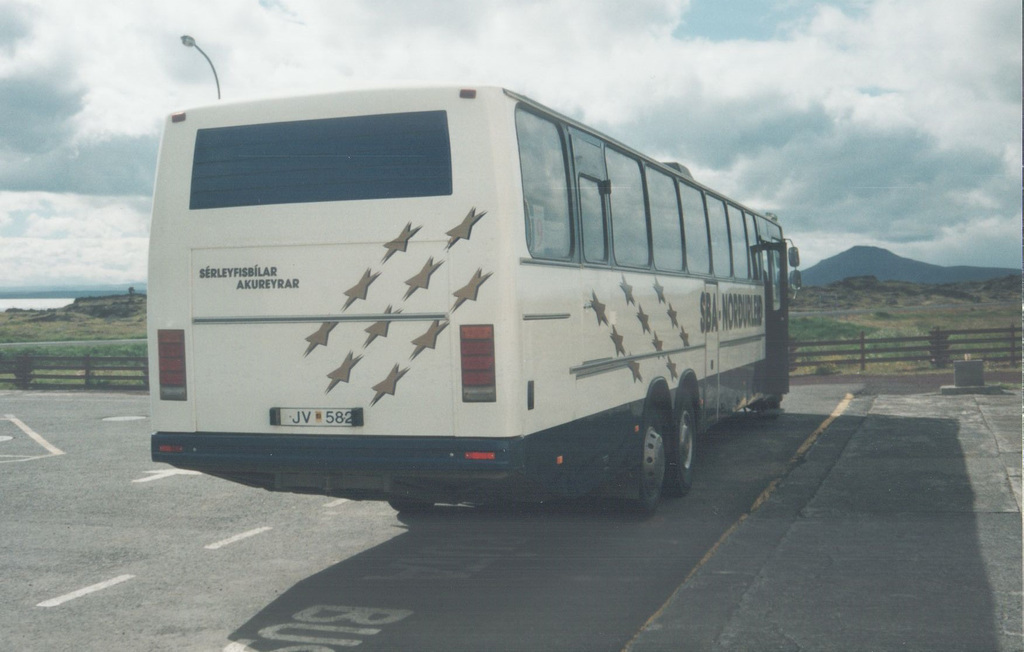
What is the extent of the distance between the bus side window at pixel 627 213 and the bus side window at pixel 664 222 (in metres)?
0.29

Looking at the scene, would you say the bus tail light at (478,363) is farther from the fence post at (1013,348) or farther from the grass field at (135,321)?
the grass field at (135,321)

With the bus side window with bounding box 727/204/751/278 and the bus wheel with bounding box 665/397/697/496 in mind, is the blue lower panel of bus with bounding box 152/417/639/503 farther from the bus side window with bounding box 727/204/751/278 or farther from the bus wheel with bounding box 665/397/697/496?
the bus side window with bounding box 727/204/751/278

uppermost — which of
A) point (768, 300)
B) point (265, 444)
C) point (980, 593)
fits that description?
point (768, 300)

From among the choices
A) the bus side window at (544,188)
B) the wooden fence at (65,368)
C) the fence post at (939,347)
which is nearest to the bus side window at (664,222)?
the bus side window at (544,188)

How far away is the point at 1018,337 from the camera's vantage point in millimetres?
31594

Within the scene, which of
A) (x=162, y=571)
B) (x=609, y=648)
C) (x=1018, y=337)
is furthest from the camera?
(x=1018, y=337)

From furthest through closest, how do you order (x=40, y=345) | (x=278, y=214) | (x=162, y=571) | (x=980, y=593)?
(x=40, y=345) < (x=162, y=571) < (x=278, y=214) < (x=980, y=593)

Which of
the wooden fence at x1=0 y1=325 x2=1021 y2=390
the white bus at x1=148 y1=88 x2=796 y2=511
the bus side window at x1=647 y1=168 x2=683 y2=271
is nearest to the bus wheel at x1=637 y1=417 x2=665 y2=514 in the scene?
the white bus at x1=148 y1=88 x2=796 y2=511

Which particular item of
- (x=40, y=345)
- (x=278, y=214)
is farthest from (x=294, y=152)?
(x=40, y=345)

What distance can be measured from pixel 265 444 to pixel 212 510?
325 cm

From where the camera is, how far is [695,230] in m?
10.7

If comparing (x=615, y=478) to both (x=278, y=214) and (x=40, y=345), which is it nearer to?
(x=278, y=214)

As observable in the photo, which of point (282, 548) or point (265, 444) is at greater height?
point (265, 444)

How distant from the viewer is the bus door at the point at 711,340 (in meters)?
10.9
